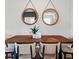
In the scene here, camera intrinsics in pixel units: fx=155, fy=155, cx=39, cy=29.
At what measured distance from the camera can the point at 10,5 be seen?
221 inches

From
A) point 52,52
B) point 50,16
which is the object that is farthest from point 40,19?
point 52,52

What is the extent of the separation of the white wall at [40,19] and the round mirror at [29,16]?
12 centimetres

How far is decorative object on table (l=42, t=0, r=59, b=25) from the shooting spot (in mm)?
5656

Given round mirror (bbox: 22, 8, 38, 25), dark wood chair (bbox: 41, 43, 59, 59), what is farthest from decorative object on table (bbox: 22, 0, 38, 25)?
dark wood chair (bbox: 41, 43, 59, 59)

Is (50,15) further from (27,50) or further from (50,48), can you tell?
(27,50)

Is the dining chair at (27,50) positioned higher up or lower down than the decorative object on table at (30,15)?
lower down

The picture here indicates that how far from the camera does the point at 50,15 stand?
5.66 meters

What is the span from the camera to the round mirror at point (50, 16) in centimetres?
566

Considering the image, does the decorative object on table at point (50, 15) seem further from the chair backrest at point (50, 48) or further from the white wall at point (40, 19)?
the chair backrest at point (50, 48)

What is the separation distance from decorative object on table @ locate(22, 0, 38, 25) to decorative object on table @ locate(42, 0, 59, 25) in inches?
12.9

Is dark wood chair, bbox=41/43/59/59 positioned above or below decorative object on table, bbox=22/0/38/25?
below

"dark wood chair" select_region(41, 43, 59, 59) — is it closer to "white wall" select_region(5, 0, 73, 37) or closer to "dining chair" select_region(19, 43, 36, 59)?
"dining chair" select_region(19, 43, 36, 59)

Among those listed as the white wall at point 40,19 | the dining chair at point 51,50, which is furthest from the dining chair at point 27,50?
the white wall at point 40,19

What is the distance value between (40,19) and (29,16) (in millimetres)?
417
